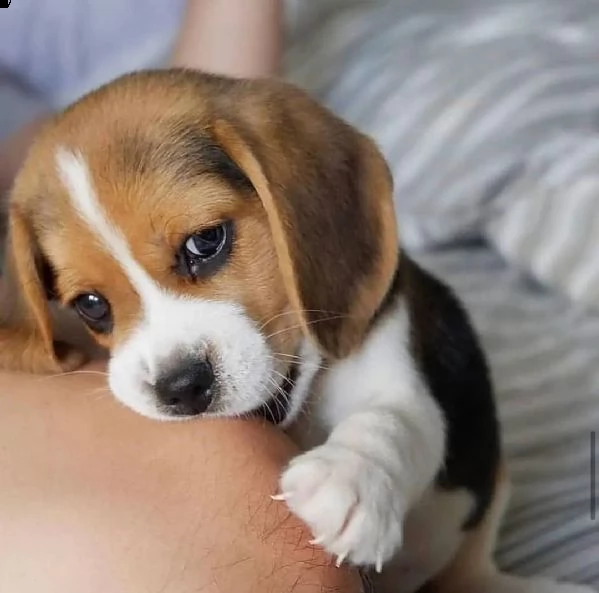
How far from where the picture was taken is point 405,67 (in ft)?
8.59

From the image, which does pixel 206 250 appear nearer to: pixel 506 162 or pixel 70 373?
pixel 70 373

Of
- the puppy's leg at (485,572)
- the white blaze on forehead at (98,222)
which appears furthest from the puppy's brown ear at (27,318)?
A: the puppy's leg at (485,572)

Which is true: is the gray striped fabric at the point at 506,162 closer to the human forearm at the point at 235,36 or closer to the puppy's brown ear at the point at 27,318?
the human forearm at the point at 235,36

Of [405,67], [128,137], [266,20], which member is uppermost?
[128,137]

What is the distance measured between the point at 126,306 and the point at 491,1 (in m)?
1.69

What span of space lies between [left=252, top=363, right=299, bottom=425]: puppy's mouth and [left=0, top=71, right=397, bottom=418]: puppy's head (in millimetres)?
24

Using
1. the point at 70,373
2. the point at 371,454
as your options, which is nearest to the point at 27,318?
the point at 70,373

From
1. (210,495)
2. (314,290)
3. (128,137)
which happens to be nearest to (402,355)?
(314,290)

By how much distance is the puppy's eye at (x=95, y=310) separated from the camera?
1.48 m

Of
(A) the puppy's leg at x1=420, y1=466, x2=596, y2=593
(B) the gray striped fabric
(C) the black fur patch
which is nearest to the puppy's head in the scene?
(C) the black fur patch

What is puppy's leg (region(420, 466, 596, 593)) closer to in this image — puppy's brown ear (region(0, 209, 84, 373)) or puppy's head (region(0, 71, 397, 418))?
puppy's head (region(0, 71, 397, 418))

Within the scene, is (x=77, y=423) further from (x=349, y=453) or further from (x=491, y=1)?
(x=491, y=1)

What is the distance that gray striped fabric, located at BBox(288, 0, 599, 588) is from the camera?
2.21m

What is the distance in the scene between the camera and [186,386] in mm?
1349
